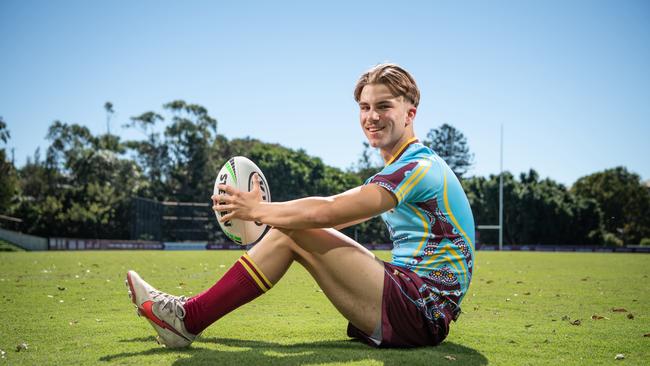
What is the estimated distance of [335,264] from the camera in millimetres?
3469

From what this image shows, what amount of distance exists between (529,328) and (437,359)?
7.27 ft

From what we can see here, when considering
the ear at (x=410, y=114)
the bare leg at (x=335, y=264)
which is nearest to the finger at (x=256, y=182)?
the bare leg at (x=335, y=264)

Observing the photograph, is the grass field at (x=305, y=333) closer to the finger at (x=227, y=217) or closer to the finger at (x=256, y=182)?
the finger at (x=227, y=217)

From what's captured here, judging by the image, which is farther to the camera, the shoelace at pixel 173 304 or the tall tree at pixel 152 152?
the tall tree at pixel 152 152

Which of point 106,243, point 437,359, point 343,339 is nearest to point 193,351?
point 343,339

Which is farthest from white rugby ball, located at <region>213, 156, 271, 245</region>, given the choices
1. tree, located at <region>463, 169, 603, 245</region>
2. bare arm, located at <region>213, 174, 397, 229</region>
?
tree, located at <region>463, 169, 603, 245</region>

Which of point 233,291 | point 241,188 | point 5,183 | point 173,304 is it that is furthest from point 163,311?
point 5,183

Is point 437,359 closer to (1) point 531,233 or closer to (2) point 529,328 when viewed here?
(2) point 529,328

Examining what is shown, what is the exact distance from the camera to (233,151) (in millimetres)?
65750

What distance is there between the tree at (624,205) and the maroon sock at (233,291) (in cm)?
6999

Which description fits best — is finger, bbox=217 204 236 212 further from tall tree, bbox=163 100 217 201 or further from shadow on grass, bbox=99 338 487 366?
tall tree, bbox=163 100 217 201

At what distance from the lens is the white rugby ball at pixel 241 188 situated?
3.88 meters

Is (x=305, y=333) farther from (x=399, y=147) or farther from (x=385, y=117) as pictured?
(x=385, y=117)

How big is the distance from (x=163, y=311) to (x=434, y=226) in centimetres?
175
